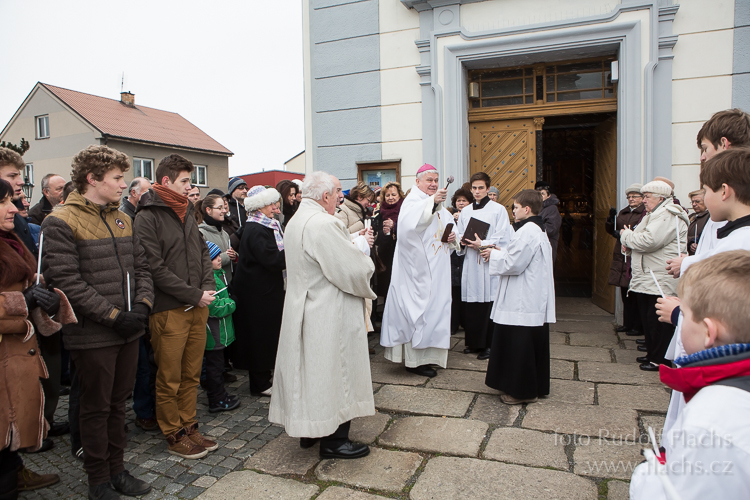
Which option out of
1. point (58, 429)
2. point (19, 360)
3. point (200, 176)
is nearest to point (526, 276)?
point (19, 360)

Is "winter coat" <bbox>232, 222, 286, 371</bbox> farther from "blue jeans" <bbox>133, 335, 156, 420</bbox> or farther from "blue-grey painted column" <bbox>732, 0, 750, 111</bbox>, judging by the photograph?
"blue-grey painted column" <bbox>732, 0, 750, 111</bbox>

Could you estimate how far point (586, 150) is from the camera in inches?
455

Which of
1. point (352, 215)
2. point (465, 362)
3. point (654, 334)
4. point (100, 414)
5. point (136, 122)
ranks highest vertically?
point (136, 122)

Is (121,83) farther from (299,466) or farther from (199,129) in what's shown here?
(299,466)

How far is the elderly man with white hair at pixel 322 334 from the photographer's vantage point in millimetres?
3066

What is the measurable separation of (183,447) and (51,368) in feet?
3.86

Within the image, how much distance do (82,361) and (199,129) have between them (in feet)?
97.5

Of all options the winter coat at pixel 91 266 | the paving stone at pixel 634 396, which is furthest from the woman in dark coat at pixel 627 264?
the winter coat at pixel 91 266

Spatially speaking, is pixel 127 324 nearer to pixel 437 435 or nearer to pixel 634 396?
pixel 437 435

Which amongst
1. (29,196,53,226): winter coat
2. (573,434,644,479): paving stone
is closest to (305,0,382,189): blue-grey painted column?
(29,196,53,226): winter coat

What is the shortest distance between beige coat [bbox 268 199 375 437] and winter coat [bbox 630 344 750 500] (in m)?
2.02

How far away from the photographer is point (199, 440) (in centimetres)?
341

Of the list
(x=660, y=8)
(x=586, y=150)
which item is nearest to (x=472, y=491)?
(x=660, y=8)

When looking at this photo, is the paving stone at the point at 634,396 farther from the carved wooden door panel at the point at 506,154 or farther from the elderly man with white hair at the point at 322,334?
the carved wooden door panel at the point at 506,154
